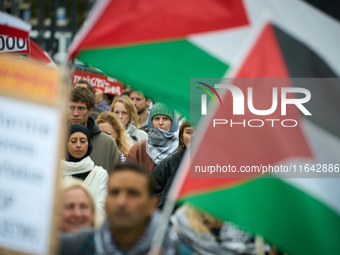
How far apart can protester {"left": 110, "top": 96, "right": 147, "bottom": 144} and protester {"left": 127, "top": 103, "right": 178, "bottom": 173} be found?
1.10 meters

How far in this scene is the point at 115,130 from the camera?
7.42 meters

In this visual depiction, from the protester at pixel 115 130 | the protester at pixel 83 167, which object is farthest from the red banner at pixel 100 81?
the protester at pixel 83 167

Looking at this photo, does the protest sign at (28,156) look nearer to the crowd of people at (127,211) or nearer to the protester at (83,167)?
the crowd of people at (127,211)

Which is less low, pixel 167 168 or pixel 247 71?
pixel 247 71

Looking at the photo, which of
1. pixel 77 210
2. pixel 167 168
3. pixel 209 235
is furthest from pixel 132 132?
pixel 209 235

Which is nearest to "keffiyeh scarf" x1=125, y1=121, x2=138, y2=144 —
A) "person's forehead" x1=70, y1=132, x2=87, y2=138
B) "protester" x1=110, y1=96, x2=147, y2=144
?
"protester" x1=110, y1=96, x2=147, y2=144

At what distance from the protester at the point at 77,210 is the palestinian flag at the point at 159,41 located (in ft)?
2.68

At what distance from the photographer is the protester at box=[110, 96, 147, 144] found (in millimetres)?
8078

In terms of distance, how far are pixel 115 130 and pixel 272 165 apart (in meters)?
4.08

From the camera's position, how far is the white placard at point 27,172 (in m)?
3.05

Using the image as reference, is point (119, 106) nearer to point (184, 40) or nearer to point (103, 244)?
point (184, 40)

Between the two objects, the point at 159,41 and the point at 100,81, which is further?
the point at 100,81

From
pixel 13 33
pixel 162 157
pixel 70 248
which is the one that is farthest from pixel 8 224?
pixel 13 33

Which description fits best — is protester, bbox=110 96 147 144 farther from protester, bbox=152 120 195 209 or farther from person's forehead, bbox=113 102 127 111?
protester, bbox=152 120 195 209
